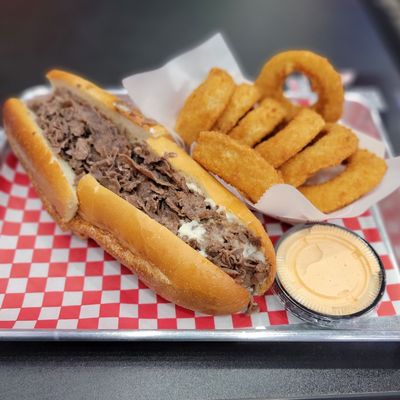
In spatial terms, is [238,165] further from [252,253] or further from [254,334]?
[254,334]

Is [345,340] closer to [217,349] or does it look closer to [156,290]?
[217,349]

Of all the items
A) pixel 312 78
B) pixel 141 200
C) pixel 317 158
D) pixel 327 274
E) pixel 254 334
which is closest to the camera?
pixel 254 334

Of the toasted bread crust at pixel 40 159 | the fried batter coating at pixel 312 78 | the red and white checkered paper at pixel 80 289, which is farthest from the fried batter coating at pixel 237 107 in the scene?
the toasted bread crust at pixel 40 159

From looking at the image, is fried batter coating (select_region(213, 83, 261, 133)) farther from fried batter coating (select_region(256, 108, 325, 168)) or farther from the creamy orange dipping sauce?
the creamy orange dipping sauce

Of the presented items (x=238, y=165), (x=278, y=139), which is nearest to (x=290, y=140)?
(x=278, y=139)

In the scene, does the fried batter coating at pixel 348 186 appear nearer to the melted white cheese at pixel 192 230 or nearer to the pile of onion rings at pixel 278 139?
the pile of onion rings at pixel 278 139

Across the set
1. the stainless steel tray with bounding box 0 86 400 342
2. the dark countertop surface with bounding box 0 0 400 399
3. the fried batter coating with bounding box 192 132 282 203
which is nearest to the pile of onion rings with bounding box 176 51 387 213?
the fried batter coating with bounding box 192 132 282 203

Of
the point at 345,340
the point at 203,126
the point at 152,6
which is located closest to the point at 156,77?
the point at 203,126

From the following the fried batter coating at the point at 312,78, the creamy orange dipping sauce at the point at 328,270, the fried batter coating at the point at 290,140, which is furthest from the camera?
the fried batter coating at the point at 312,78
